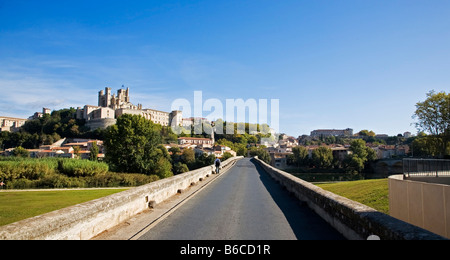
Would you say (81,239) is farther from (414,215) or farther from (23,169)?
(23,169)

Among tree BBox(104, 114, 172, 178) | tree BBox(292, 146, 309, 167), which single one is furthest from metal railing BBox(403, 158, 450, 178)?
tree BBox(292, 146, 309, 167)

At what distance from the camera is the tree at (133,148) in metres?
52.5

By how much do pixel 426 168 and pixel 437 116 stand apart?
116 ft

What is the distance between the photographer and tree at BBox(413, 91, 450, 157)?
42.9 m

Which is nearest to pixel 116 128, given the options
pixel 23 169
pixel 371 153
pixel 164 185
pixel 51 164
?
pixel 51 164

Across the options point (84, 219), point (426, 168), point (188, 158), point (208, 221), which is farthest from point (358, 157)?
point (84, 219)

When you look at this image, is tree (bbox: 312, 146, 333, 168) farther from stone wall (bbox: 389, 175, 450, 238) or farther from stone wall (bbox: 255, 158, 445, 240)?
stone wall (bbox: 255, 158, 445, 240)

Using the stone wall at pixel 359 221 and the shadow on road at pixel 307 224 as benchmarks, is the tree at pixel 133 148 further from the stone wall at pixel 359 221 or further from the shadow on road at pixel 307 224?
the stone wall at pixel 359 221

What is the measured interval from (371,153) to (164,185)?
108 meters

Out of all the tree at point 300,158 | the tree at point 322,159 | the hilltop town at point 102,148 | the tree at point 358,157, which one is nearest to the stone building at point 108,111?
the hilltop town at point 102,148

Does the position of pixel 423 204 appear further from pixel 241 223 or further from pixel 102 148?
pixel 102 148

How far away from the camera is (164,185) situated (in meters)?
10.4

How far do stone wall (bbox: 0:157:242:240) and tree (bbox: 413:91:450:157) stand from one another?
46.3 meters
